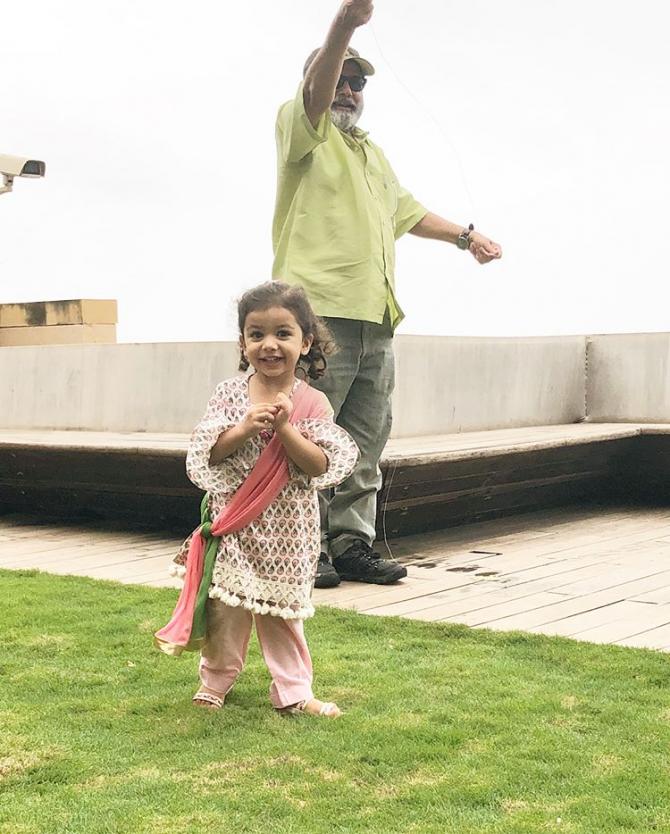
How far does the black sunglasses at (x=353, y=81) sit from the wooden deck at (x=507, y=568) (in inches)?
66.2

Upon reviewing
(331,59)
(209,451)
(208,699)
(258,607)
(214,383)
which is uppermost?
(331,59)

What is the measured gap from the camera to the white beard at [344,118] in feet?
13.6

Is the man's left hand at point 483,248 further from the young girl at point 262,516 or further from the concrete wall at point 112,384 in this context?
the concrete wall at point 112,384

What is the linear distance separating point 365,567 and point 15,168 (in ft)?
24.3

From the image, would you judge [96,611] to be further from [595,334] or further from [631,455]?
[595,334]

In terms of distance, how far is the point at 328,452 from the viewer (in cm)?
269

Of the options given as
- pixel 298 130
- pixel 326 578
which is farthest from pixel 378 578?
pixel 298 130

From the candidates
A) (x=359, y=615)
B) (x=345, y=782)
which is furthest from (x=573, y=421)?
(x=345, y=782)

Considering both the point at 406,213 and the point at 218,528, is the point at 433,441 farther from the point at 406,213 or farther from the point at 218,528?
the point at 218,528

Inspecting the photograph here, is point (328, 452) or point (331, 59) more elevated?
point (331, 59)

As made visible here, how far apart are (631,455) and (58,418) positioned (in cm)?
333

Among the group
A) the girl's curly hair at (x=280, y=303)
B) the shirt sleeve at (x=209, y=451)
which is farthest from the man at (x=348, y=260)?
the shirt sleeve at (x=209, y=451)

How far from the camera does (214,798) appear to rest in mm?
2105

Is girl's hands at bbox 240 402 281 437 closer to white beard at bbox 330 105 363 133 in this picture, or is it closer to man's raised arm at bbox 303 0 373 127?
man's raised arm at bbox 303 0 373 127
